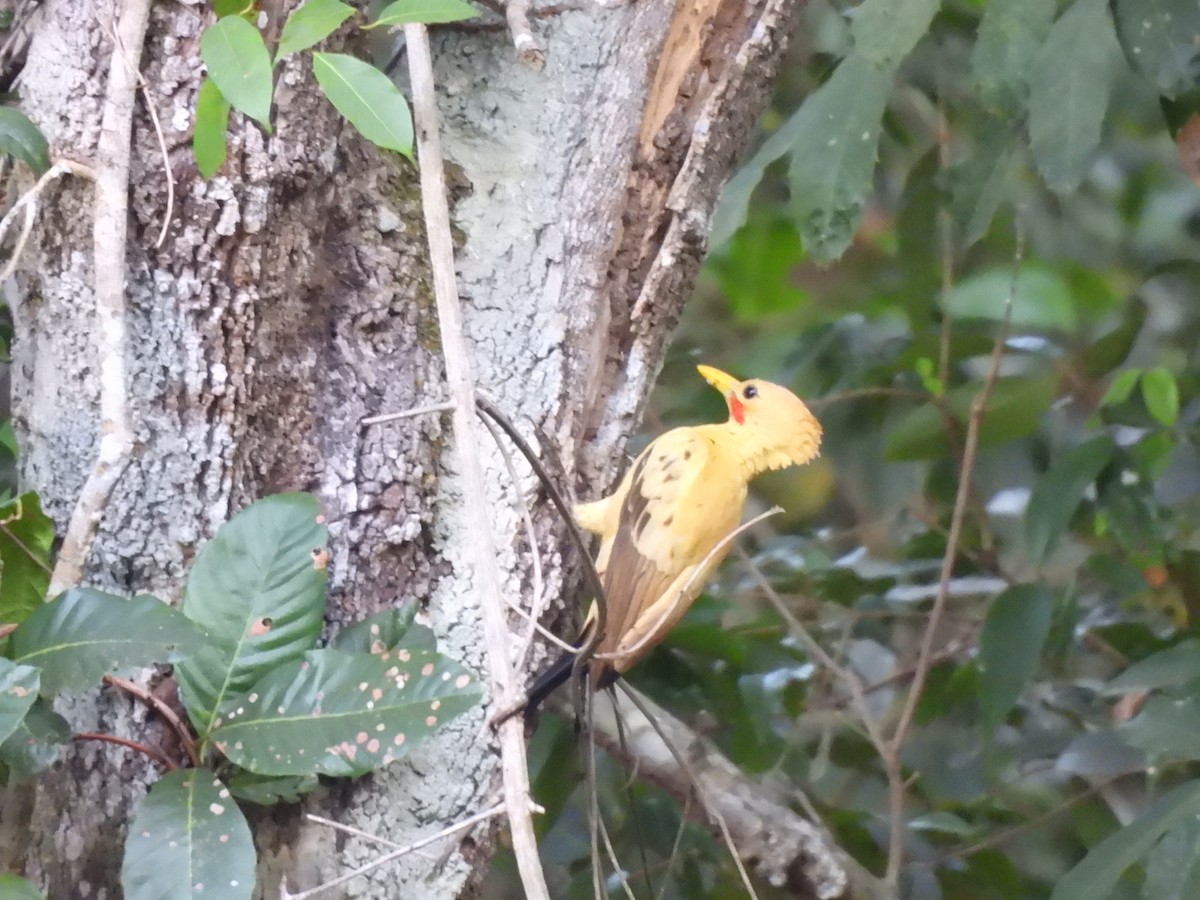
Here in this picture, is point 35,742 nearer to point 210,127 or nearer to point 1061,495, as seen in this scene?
point 210,127

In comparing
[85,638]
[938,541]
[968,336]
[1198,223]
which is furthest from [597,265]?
[1198,223]

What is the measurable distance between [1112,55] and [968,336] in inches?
35.9

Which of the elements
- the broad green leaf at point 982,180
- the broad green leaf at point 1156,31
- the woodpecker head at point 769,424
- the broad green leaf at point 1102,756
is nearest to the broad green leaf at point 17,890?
the woodpecker head at point 769,424

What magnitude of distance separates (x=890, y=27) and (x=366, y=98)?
58 cm

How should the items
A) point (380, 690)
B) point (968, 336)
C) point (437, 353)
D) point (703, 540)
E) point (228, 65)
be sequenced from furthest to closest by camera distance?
point (968, 336), point (703, 540), point (437, 353), point (380, 690), point (228, 65)

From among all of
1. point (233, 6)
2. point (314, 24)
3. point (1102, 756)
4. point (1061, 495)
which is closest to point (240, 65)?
point (314, 24)

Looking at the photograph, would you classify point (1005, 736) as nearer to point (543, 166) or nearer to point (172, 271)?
point (543, 166)

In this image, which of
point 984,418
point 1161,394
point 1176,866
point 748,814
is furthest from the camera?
point 1161,394

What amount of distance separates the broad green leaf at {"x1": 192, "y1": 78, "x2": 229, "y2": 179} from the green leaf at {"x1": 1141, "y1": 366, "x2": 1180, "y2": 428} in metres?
1.69

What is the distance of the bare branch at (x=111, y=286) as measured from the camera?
1.01 metres

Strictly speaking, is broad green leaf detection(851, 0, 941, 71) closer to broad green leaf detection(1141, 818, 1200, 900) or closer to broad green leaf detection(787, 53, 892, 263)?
broad green leaf detection(787, 53, 892, 263)

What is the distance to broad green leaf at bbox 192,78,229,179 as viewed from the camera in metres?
0.94

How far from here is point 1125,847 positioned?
1.40 meters

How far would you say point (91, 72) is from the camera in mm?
1086
